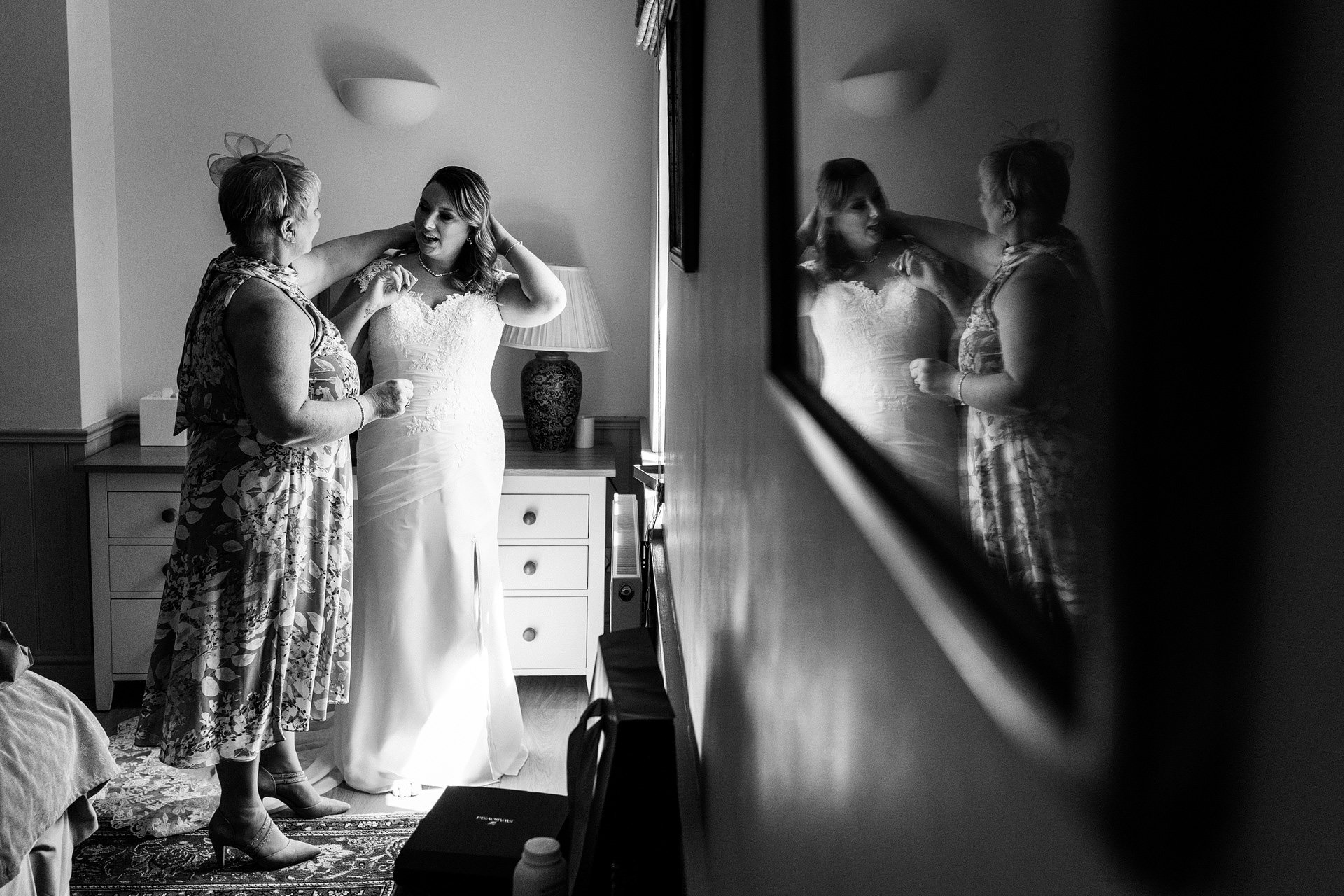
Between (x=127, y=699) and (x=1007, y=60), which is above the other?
(x=1007, y=60)

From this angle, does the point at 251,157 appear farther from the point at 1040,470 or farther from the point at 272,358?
the point at 1040,470

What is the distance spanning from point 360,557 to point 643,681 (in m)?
1.88

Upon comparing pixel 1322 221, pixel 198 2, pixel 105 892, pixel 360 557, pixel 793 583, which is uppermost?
pixel 198 2

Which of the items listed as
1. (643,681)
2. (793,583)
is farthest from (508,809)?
(793,583)

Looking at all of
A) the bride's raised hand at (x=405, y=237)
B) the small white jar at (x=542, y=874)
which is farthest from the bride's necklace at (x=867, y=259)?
the bride's raised hand at (x=405, y=237)

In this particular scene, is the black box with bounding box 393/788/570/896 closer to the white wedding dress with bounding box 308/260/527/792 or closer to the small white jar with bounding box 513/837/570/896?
the small white jar with bounding box 513/837/570/896

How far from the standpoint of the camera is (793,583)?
603mm

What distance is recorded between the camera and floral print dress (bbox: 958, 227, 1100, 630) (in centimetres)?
19

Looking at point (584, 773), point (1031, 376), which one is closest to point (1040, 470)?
point (1031, 376)

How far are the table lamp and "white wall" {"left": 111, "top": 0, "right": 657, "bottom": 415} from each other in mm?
257

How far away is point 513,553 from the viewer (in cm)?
350

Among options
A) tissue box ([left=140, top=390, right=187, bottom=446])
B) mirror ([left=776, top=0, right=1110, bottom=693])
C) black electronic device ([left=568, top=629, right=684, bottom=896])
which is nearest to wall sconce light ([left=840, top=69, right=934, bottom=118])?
mirror ([left=776, top=0, right=1110, bottom=693])

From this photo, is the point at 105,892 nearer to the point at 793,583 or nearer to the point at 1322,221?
the point at 793,583

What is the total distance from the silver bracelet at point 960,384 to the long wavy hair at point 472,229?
2.69 metres
